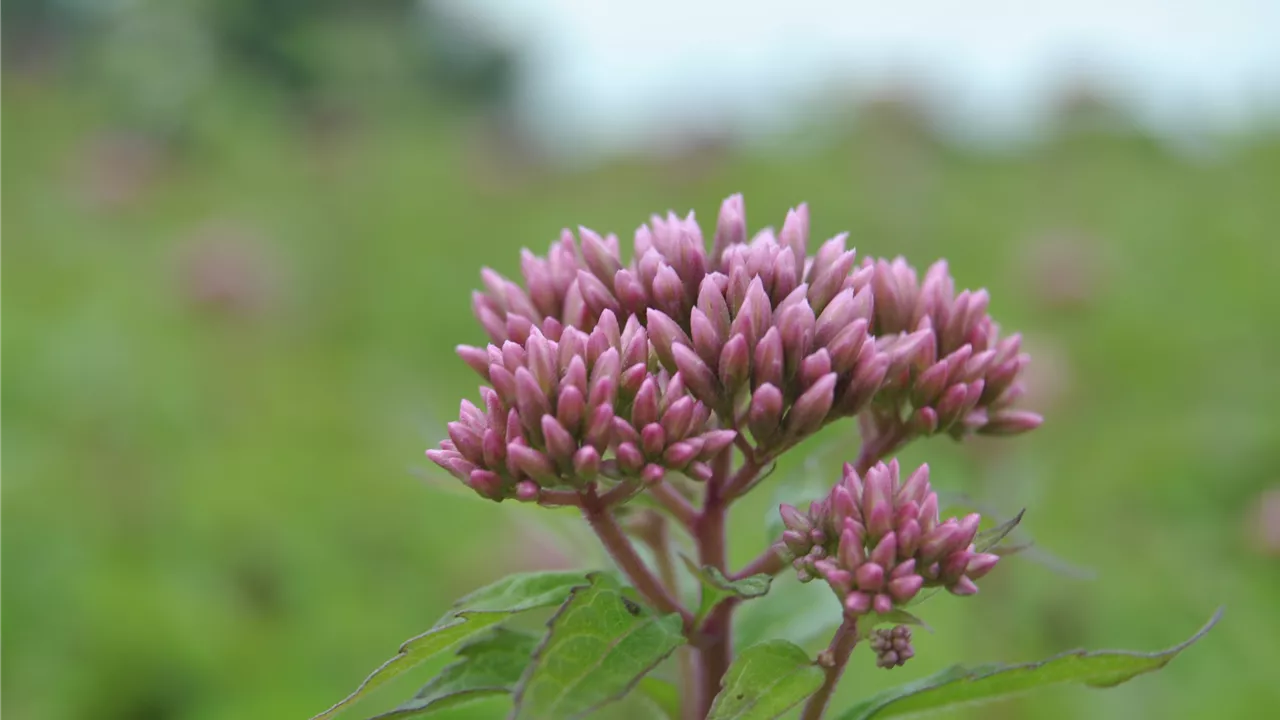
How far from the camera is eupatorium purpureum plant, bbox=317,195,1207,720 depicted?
5.29 ft

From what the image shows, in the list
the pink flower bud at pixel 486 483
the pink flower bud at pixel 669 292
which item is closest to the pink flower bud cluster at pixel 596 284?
the pink flower bud at pixel 669 292

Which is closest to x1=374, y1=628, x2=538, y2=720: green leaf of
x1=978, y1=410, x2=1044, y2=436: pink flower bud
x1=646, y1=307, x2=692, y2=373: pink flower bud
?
x1=646, y1=307, x2=692, y2=373: pink flower bud

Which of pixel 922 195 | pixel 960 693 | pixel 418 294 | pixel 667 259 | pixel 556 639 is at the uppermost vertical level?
pixel 418 294

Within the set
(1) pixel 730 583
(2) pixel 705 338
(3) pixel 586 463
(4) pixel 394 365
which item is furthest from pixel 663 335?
(4) pixel 394 365

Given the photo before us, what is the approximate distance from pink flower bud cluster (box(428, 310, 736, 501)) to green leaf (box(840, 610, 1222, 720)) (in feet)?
1.48

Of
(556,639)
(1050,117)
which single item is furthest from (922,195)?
(556,639)

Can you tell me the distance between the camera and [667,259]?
6.64 feet

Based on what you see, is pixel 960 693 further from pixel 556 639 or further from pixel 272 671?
pixel 272 671

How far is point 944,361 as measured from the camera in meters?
1.97

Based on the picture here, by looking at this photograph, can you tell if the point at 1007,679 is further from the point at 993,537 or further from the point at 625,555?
the point at 625,555

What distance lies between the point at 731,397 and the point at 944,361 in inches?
15.8

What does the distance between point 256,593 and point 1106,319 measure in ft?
16.5

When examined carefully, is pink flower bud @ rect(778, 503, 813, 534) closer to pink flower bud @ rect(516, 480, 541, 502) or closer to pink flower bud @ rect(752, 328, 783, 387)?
pink flower bud @ rect(752, 328, 783, 387)

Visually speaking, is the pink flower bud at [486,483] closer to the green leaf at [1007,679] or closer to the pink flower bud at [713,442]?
the pink flower bud at [713,442]
